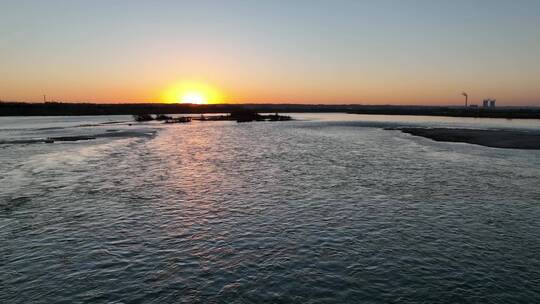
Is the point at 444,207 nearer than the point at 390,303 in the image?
No

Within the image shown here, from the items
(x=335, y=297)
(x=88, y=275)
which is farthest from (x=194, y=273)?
(x=335, y=297)

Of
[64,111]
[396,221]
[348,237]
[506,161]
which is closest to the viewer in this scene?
[348,237]

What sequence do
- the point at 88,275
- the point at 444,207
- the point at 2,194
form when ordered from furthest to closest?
the point at 2,194 < the point at 444,207 < the point at 88,275

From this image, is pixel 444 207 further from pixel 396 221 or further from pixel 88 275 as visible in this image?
pixel 88 275

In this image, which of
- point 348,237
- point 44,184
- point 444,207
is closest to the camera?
point 348,237

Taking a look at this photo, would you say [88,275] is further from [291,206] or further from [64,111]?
[64,111]

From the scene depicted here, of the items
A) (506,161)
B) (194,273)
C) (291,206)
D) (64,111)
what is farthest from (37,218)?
(64,111)
